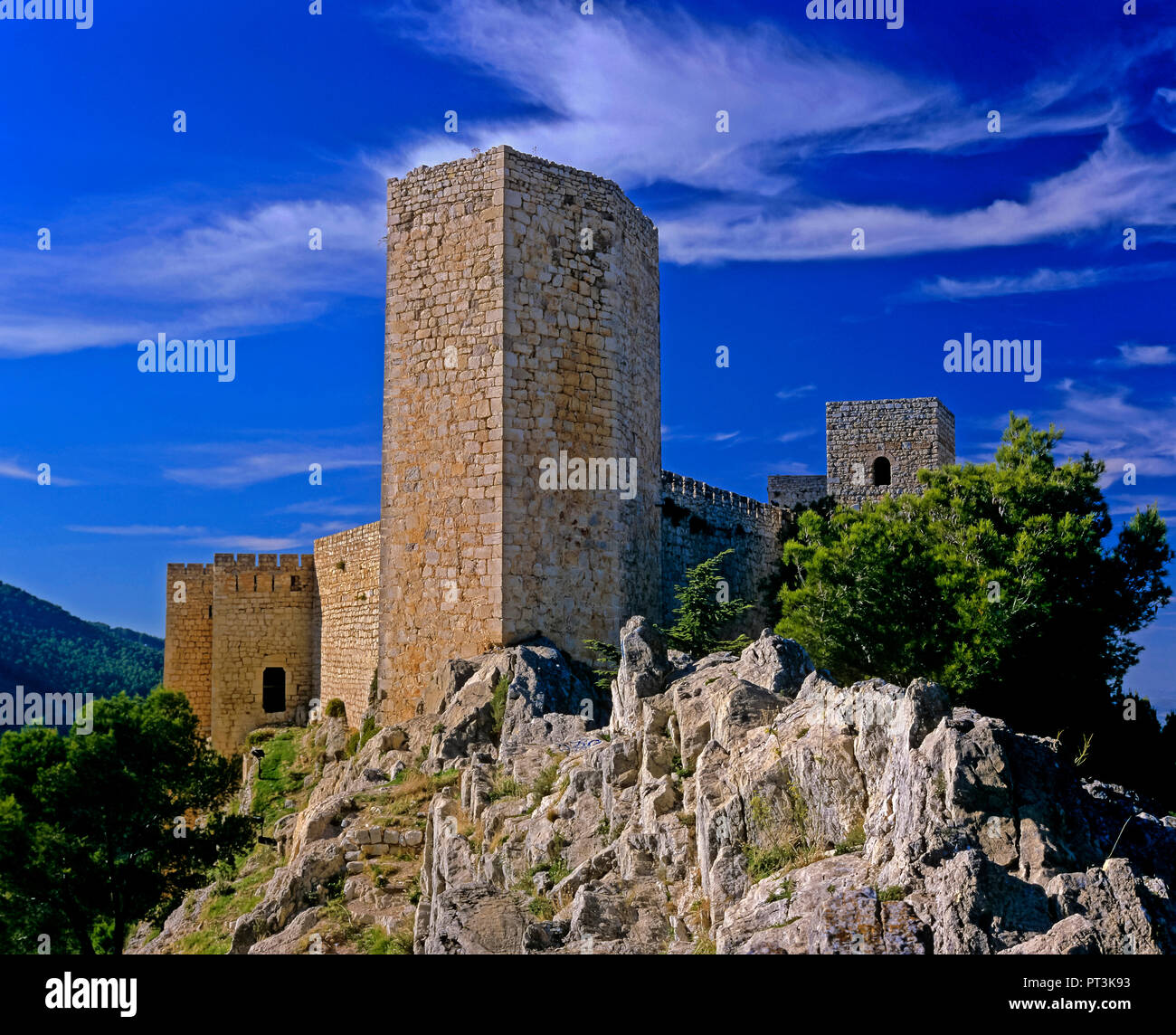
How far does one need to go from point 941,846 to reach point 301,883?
272 inches

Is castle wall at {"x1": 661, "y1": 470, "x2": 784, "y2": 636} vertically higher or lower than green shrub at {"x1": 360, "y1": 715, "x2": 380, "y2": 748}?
higher

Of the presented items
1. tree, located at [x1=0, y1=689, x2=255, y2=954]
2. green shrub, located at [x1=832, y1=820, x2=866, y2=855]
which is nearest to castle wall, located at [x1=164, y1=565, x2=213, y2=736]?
tree, located at [x1=0, y1=689, x2=255, y2=954]

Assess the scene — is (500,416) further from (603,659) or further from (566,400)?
(603,659)

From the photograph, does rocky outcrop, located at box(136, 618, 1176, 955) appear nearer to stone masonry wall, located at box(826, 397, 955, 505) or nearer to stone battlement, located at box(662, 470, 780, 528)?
stone battlement, located at box(662, 470, 780, 528)

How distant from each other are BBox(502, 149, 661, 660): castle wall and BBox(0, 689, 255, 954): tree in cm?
629

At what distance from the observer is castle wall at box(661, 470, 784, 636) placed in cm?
1909

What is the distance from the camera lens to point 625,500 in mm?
15695

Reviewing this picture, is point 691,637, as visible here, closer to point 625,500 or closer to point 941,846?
point 625,500

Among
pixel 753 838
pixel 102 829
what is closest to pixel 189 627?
pixel 102 829

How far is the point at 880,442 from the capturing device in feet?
101

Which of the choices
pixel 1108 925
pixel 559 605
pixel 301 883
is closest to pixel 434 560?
pixel 559 605

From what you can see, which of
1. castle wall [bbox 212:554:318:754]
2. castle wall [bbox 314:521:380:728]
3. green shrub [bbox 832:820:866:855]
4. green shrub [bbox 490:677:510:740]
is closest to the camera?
green shrub [bbox 832:820:866:855]

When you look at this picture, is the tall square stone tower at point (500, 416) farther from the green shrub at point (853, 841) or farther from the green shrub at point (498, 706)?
the green shrub at point (853, 841)

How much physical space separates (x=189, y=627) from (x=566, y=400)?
17540mm
